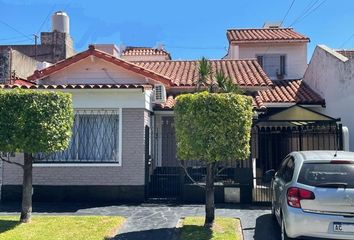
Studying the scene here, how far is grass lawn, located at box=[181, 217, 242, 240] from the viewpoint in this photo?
27.5 ft

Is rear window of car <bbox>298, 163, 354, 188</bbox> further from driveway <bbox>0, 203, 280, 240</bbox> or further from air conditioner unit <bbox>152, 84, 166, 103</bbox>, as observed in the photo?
air conditioner unit <bbox>152, 84, 166, 103</bbox>

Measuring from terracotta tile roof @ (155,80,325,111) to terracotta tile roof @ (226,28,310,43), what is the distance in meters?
3.99

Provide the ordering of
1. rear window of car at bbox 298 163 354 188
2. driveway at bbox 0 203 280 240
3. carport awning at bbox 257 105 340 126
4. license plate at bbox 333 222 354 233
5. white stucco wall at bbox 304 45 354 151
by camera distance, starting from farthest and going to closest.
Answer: carport awning at bbox 257 105 340 126 → white stucco wall at bbox 304 45 354 151 → driveway at bbox 0 203 280 240 → rear window of car at bbox 298 163 354 188 → license plate at bbox 333 222 354 233

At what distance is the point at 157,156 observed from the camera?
14992 mm

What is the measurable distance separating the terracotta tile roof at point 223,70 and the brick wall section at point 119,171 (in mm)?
4582

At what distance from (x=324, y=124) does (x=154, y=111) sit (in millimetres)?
5852

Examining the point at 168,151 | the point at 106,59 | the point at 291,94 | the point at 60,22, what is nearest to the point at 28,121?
the point at 168,151

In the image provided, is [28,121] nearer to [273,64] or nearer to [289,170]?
[289,170]

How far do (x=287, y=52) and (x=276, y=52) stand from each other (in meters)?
0.63

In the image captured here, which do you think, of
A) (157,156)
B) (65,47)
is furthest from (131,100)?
(65,47)

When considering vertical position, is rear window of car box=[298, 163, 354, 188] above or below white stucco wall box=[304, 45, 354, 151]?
below

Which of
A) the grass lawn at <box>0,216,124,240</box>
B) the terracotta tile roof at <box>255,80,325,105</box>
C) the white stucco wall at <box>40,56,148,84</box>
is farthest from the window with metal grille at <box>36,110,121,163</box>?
the terracotta tile roof at <box>255,80,325,105</box>

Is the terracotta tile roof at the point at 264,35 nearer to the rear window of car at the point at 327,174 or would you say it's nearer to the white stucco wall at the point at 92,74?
the white stucco wall at the point at 92,74

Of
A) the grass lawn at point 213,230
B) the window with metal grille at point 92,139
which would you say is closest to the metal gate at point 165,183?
the window with metal grille at point 92,139
